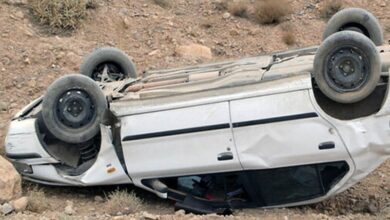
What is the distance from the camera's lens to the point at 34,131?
23.3ft

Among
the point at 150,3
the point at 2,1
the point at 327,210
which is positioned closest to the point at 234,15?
the point at 150,3

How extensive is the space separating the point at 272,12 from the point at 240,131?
8.20m

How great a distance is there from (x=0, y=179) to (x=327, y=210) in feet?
10.6

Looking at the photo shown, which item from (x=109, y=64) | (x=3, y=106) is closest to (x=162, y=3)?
(x=3, y=106)

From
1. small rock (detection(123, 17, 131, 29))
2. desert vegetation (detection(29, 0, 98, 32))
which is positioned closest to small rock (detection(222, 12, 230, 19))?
small rock (detection(123, 17, 131, 29))

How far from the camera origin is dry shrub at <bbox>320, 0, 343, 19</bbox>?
14.1 metres

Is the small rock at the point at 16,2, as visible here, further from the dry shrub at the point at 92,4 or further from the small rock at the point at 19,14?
the dry shrub at the point at 92,4

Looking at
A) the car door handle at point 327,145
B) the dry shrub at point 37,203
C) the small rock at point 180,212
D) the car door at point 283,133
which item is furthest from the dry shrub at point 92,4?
the car door handle at point 327,145

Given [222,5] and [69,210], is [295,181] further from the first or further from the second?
[222,5]

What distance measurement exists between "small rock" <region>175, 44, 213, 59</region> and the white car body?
5.78m

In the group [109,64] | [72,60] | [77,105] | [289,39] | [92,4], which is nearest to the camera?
[77,105]

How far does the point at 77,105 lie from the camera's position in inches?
272

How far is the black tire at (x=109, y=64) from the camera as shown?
8.81 meters

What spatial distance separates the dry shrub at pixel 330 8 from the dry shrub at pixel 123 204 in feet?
27.5
